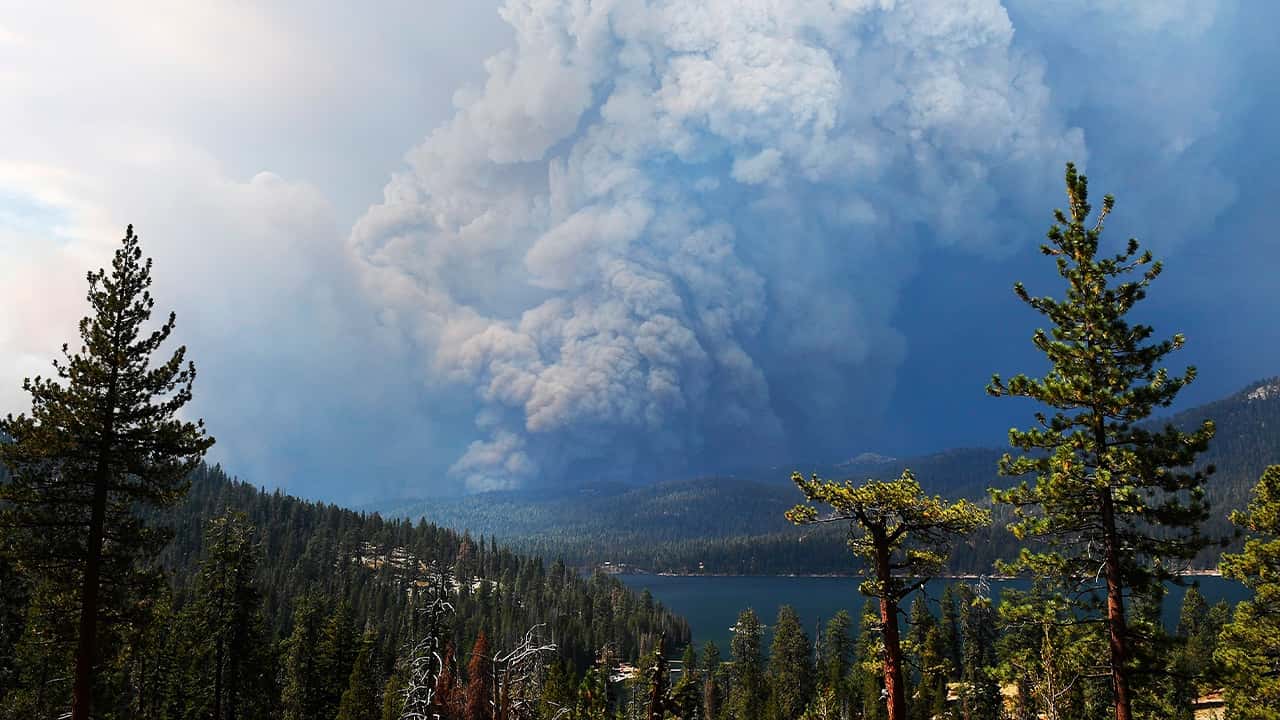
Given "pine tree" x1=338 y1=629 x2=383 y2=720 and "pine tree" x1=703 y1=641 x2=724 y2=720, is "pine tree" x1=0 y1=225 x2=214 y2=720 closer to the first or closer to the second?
"pine tree" x1=338 y1=629 x2=383 y2=720

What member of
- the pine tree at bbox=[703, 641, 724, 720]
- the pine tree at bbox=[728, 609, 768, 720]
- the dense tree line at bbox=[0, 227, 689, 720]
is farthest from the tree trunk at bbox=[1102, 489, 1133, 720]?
the pine tree at bbox=[703, 641, 724, 720]

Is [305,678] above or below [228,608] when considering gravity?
below

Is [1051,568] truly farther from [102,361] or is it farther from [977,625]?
[977,625]

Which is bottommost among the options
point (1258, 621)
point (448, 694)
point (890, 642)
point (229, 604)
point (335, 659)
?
point (335, 659)

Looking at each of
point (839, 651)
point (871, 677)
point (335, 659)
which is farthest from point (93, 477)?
point (839, 651)

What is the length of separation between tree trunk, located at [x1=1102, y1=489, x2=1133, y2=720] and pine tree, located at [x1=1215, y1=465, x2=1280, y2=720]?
18.9 ft

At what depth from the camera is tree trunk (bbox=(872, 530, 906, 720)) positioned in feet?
68.5

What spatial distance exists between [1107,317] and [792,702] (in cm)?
8895

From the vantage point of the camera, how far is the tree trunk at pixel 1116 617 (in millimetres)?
19594

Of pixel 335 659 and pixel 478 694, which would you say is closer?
pixel 478 694

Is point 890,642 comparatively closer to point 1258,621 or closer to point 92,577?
point 1258,621

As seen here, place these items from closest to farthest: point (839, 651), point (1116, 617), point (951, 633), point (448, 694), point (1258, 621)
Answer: point (448, 694), point (1116, 617), point (1258, 621), point (951, 633), point (839, 651)

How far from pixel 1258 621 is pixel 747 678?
7507 cm

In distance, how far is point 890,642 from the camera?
21016 millimetres
